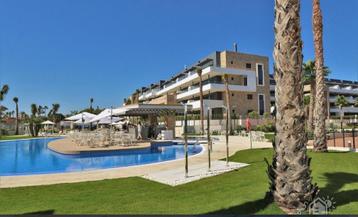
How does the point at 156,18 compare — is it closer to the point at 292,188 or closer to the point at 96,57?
the point at 96,57

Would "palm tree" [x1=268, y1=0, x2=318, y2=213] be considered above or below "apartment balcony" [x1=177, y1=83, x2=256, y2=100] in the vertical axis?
below

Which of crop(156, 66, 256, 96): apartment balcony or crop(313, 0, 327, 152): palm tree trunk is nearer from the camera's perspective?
crop(313, 0, 327, 152): palm tree trunk

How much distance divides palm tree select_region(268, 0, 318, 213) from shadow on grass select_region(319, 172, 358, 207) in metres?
0.84

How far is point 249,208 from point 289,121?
1.58m

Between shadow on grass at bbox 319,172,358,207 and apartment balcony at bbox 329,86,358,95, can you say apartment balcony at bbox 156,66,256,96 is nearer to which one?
apartment balcony at bbox 329,86,358,95

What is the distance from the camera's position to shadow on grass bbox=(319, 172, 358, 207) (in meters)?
5.16

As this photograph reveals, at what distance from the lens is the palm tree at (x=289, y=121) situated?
15.1 ft

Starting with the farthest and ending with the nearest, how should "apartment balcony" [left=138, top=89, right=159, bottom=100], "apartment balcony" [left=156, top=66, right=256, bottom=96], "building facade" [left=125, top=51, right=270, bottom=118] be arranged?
"apartment balcony" [left=138, top=89, right=159, bottom=100] < "building facade" [left=125, top=51, right=270, bottom=118] < "apartment balcony" [left=156, top=66, right=256, bottom=96]

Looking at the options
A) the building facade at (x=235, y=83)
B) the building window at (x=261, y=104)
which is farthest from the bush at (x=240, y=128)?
the building window at (x=261, y=104)

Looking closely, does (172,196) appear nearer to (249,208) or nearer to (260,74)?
(249,208)

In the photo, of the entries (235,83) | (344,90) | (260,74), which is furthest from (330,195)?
(344,90)

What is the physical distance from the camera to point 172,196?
6.10 metres

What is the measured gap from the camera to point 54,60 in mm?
27484

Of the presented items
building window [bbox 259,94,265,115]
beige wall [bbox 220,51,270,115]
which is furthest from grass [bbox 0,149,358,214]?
building window [bbox 259,94,265,115]
